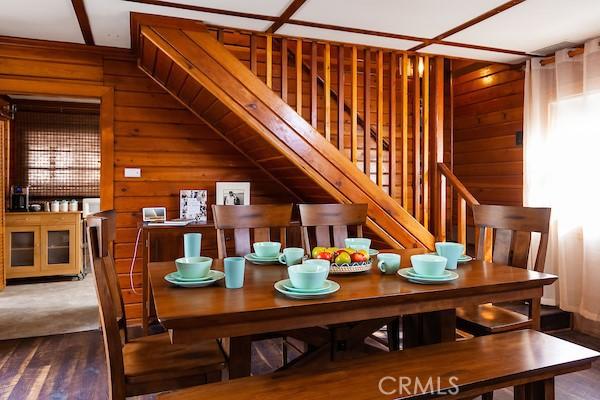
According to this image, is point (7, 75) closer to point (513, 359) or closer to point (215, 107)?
point (215, 107)

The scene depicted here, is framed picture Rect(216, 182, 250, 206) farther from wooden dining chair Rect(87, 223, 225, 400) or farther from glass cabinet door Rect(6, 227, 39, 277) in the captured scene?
glass cabinet door Rect(6, 227, 39, 277)

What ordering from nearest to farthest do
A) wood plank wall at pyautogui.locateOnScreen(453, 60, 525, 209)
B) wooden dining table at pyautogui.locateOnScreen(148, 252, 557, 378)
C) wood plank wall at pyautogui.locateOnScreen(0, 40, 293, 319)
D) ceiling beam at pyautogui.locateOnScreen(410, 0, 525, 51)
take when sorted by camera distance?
wooden dining table at pyautogui.locateOnScreen(148, 252, 557, 378) → ceiling beam at pyautogui.locateOnScreen(410, 0, 525, 51) → wood plank wall at pyautogui.locateOnScreen(0, 40, 293, 319) → wood plank wall at pyautogui.locateOnScreen(453, 60, 525, 209)

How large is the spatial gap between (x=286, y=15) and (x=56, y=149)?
14.3 ft

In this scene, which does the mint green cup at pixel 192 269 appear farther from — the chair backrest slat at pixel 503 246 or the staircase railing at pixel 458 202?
the staircase railing at pixel 458 202

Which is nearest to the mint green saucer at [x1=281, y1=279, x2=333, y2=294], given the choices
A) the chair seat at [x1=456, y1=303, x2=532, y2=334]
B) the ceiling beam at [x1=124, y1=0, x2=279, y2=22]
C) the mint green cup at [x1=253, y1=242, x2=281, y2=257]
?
the mint green cup at [x1=253, y1=242, x2=281, y2=257]

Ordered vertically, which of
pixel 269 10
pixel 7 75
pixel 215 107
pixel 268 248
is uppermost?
pixel 269 10

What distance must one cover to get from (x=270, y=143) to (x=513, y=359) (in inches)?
74.9

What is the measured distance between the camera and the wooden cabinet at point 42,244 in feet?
16.4

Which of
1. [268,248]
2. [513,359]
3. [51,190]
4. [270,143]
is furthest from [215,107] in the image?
[51,190]

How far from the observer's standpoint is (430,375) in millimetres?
1483

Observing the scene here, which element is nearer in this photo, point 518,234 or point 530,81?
point 518,234

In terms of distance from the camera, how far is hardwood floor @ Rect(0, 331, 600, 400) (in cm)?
241

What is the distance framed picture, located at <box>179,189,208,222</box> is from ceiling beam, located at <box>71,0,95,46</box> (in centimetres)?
134

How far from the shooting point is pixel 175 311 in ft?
4.32
